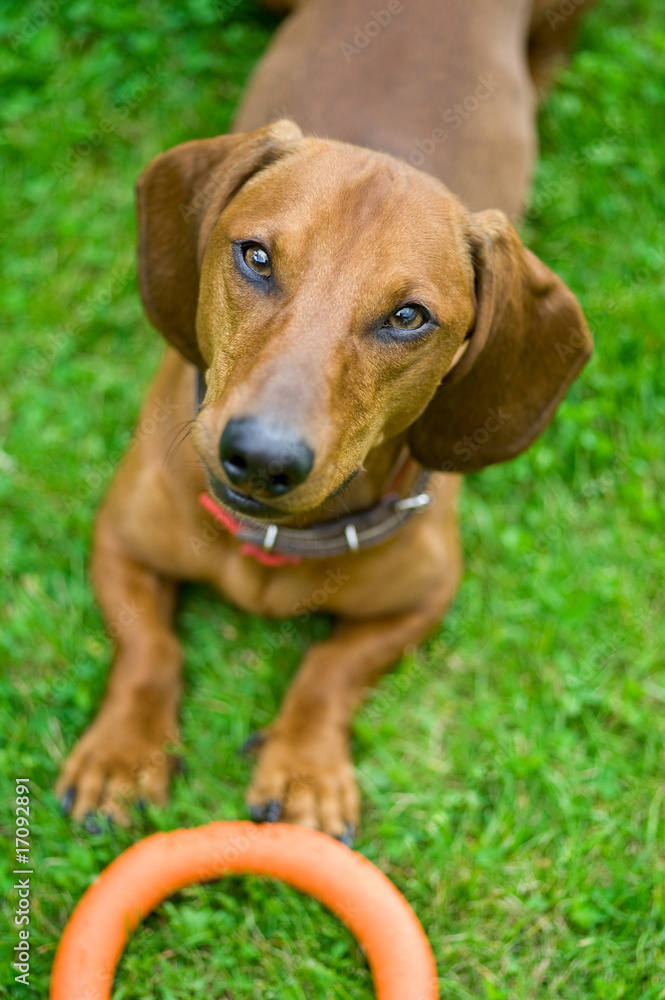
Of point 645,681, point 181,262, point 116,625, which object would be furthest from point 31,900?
point 645,681

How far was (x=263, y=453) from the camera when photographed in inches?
92.3

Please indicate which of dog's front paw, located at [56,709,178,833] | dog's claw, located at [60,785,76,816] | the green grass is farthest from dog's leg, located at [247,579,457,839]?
dog's claw, located at [60,785,76,816]

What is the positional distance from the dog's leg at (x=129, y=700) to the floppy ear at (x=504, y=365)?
42.4 inches

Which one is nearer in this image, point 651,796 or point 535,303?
point 535,303

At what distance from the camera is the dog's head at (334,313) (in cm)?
248

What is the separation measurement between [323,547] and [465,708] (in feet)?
3.22

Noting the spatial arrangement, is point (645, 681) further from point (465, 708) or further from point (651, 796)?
point (465, 708)

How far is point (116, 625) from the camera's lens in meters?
3.56

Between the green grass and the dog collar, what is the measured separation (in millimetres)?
646

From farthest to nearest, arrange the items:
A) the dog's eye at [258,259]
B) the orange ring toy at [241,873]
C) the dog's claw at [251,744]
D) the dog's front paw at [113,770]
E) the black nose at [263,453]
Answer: the dog's claw at [251,744]
the dog's front paw at [113,770]
the orange ring toy at [241,873]
the dog's eye at [258,259]
the black nose at [263,453]

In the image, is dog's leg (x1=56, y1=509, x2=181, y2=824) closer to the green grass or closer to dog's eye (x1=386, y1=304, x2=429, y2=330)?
the green grass

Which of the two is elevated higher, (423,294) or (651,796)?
(423,294)

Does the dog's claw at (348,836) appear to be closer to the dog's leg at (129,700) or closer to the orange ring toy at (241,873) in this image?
the orange ring toy at (241,873)

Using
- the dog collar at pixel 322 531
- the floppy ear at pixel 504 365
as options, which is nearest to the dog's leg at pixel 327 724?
the dog collar at pixel 322 531
